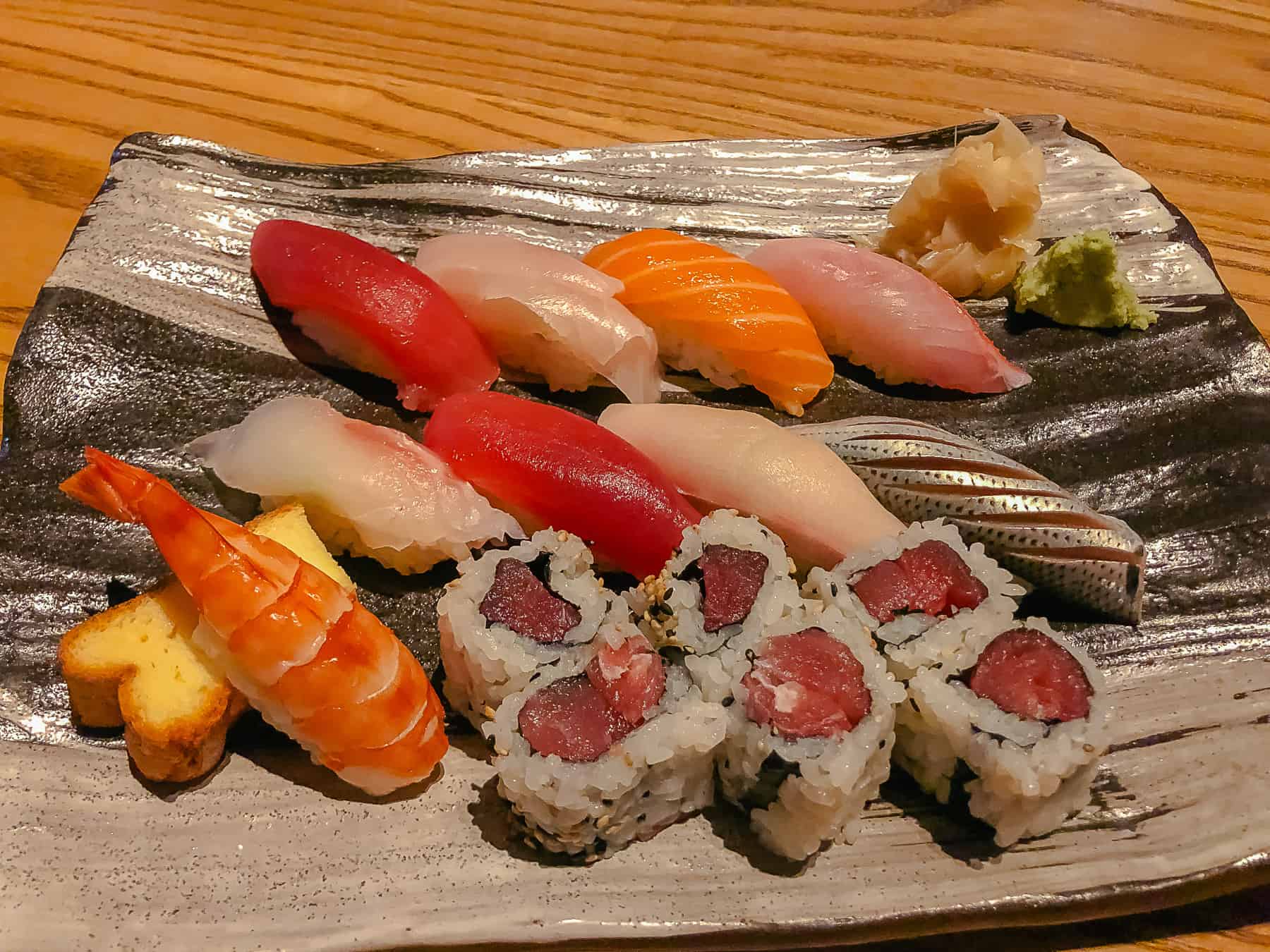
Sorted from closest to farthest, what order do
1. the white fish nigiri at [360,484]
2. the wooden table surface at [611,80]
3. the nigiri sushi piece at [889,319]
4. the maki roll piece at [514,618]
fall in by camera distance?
1. the maki roll piece at [514,618]
2. the white fish nigiri at [360,484]
3. the nigiri sushi piece at [889,319]
4. the wooden table surface at [611,80]

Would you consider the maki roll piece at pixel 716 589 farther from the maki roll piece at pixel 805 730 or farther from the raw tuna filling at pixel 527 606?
the raw tuna filling at pixel 527 606

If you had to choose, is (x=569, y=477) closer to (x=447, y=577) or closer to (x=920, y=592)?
(x=447, y=577)

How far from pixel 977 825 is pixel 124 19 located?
4414 mm

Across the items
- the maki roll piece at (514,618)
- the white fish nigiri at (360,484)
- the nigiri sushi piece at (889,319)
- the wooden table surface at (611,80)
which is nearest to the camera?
the maki roll piece at (514,618)

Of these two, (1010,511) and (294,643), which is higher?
(1010,511)

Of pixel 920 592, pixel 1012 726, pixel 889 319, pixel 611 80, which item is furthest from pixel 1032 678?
pixel 611 80

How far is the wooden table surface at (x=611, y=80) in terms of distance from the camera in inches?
137

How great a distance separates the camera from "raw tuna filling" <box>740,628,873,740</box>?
1.67 m

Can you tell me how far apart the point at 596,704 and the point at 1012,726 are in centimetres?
79

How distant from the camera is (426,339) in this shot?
8.09 feet

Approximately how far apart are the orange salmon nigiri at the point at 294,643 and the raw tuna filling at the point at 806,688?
0.66 meters

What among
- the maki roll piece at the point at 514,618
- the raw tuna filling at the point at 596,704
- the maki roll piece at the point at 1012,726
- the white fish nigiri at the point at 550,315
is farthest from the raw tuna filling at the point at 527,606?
the white fish nigiri at the point at 550,315

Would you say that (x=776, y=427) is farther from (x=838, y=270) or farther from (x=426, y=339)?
(x=426, y=339)

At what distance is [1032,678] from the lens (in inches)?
69.1
